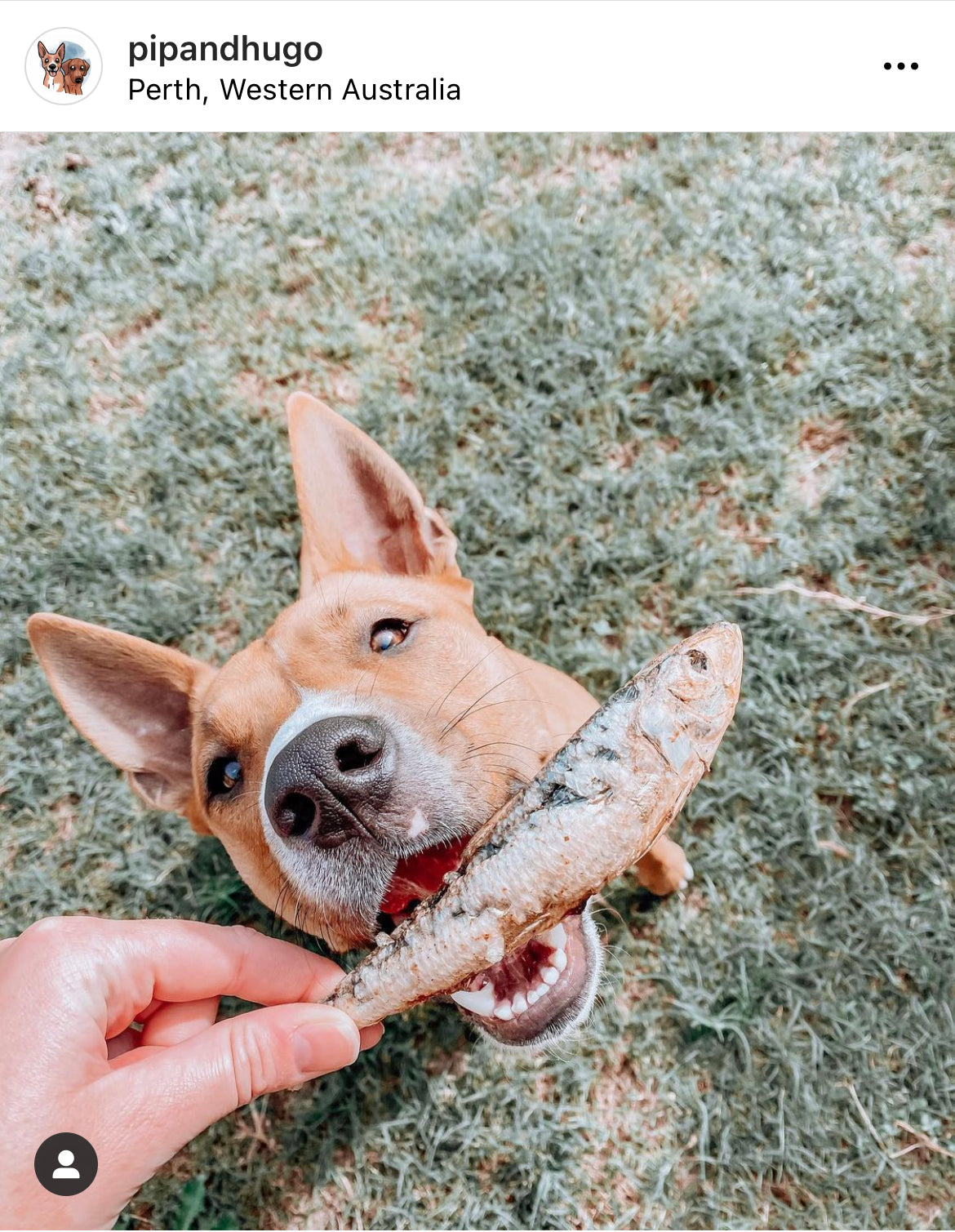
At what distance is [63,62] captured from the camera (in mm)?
3523

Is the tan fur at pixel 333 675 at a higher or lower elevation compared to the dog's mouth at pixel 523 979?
higher

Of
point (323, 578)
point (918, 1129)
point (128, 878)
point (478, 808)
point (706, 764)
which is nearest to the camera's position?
point (706, 764)

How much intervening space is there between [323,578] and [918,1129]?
354 centimetres

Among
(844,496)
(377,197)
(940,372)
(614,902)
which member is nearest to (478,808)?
(614,902)

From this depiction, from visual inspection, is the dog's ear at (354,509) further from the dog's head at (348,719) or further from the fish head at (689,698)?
the fish head at (689,698)

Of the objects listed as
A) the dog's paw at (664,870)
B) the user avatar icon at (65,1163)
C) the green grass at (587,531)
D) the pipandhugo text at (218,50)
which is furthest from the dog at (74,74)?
the dog's paw at (664,870)

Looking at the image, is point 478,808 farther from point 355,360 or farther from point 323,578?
point 355,360

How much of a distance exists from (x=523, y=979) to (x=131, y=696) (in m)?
1.83

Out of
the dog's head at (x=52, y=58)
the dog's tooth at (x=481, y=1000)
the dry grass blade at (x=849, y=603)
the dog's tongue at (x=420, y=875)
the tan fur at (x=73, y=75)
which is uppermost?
the dog's head at (x=52, y=58)

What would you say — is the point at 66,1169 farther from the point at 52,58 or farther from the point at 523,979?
the point at 52,58

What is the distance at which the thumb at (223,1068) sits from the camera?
2.27 m

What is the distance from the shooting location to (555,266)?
15.6 feet

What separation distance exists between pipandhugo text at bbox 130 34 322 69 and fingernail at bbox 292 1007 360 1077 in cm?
387

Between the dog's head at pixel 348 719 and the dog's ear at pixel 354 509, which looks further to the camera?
the dog's ear at pixel 354 509
